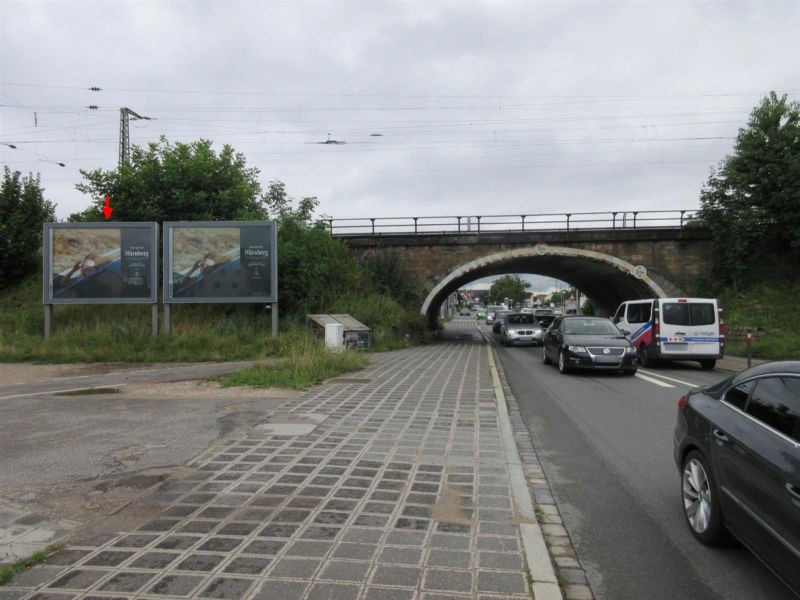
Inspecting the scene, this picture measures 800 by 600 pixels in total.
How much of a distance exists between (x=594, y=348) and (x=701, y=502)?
10.2 meters

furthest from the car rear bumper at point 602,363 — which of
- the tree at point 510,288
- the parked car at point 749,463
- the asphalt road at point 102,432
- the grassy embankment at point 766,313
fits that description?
the tree at point 510,288

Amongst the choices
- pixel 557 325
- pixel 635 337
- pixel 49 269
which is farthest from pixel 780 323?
pixel 49 269

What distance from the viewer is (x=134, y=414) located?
25.2 feet

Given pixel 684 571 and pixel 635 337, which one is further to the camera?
pixel 635 337

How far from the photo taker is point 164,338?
16.7m

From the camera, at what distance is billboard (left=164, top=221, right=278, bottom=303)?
17.2 metres

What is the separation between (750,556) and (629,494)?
127 centimetres

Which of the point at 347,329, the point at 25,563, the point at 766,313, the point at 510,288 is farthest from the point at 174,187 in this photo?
the point at 510,288

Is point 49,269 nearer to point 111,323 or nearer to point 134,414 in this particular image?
point 111,323

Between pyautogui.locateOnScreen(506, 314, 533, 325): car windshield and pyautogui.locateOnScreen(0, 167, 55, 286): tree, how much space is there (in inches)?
860

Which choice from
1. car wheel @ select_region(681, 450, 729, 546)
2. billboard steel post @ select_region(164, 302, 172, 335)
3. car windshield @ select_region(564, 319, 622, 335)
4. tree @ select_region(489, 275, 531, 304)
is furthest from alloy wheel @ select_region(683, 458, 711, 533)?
tree @ select_region(489, 275, 531, 304)

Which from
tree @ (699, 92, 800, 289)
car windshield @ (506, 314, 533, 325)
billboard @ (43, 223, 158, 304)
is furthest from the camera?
car windshield @ (506, 314, 533, 325)

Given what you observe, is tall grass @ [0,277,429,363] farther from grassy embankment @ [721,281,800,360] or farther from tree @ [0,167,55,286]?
grassy embankment @ [721,281,800,360]

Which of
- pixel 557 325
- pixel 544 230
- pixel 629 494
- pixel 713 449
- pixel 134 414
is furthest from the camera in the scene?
pixel 544 230
